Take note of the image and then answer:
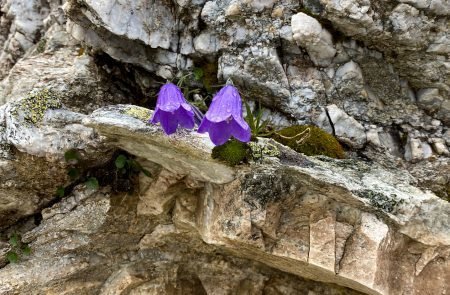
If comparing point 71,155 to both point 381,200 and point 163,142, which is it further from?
point 381,200

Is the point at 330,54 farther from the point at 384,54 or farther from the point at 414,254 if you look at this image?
the point at 414,254

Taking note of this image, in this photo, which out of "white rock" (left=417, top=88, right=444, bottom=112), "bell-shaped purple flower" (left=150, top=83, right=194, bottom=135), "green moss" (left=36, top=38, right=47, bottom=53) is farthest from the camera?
"green moss" (left=36, top=38, right=47, bottom=53)

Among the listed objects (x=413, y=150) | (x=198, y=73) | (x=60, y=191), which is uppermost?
(x=198, y=73)

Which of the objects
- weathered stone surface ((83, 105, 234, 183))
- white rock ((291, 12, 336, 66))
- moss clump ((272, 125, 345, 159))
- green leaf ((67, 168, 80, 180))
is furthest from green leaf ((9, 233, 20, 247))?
white rock ((291, 12, 336, 66))

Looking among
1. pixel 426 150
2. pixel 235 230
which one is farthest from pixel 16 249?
pixel 426 150

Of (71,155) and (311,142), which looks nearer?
(71,155)

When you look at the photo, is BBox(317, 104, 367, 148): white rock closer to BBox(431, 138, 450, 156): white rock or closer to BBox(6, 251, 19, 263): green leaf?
BBox(431, 138, 450, 156): white rock
